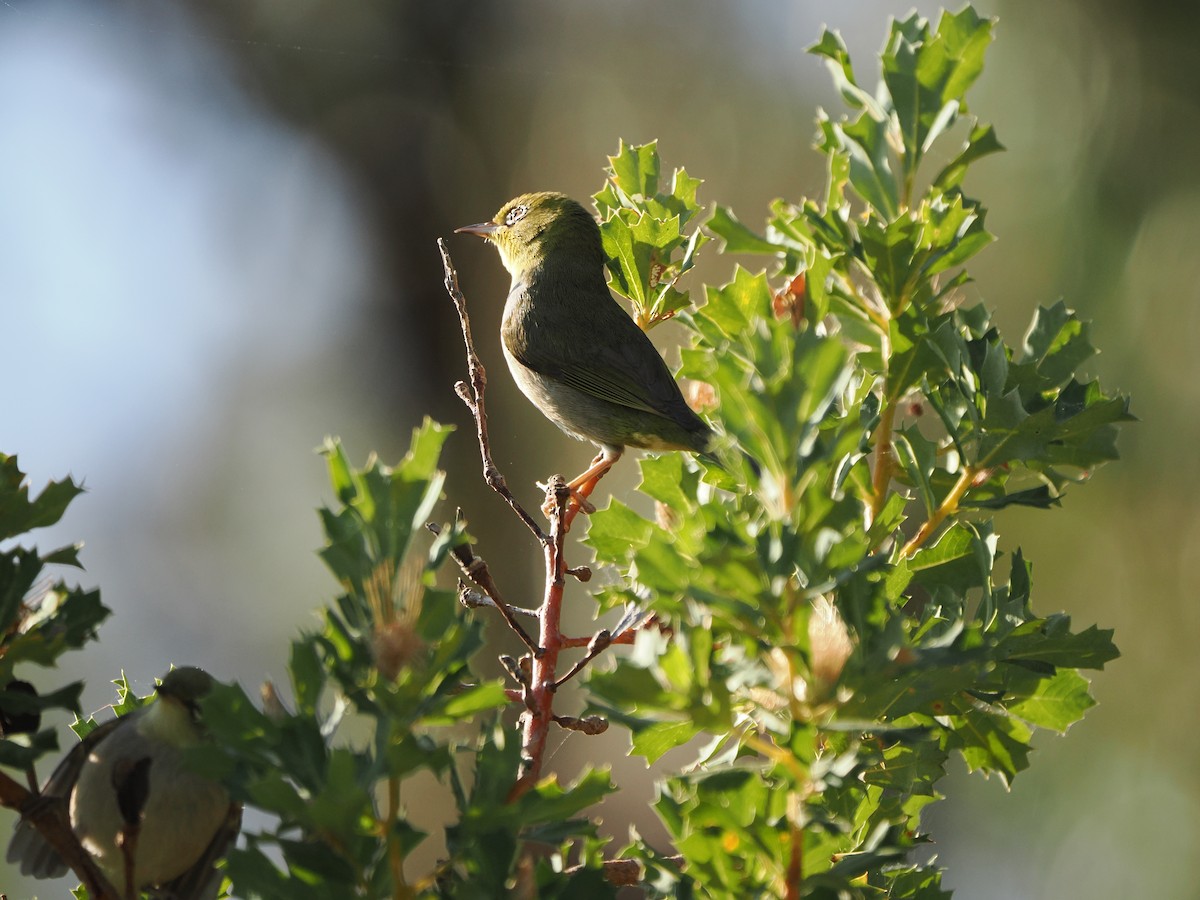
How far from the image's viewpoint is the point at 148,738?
1.16m

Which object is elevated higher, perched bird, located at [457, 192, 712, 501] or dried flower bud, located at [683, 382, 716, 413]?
perched bird, located at [457, 192, 712, 501]

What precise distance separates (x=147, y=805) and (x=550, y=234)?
9.36 feet

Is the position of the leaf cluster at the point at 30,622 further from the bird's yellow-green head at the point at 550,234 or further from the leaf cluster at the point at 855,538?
the bird's yellow-green head at the point at 550,234

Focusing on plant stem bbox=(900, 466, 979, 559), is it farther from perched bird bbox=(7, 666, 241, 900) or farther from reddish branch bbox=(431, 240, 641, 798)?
perched bird bbox=(7, 666, 241, 900)

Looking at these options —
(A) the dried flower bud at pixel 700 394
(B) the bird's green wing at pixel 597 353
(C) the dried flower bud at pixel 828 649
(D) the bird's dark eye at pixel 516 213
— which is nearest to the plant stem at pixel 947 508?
(C) the dried flower bud at pixel 828 649

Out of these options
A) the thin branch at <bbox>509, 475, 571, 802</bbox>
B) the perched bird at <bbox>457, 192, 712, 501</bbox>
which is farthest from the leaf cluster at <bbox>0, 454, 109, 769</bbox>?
the perched bird at <bbox>457, 192, 712, 501</bbox>

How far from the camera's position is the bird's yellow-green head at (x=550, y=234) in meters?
3.70

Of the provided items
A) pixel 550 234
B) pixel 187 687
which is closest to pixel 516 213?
pixel 550 234

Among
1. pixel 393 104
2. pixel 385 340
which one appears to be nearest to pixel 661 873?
pixel 385 340

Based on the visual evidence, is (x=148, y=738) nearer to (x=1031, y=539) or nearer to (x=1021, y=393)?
(x=1021, y=393)

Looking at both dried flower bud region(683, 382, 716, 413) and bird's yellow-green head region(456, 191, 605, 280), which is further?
bird's yellow-green head region(456, 191, 605, 280)

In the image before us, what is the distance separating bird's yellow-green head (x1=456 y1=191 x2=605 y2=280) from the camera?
3699 mm

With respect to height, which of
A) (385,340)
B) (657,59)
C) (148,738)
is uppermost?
(657,59)

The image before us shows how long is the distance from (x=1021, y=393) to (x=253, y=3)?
6466 millimetres
